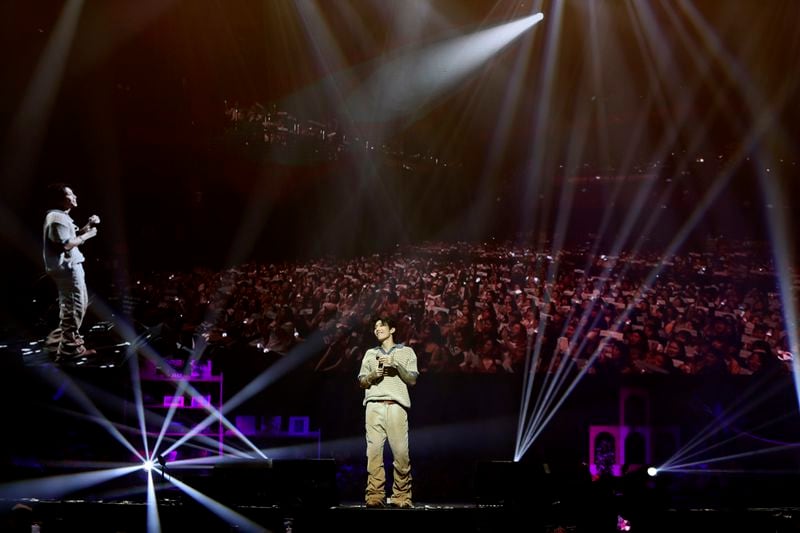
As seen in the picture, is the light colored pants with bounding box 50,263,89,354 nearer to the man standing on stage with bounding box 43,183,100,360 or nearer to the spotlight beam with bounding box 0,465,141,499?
the man standing on stage with bounding box 43,183,100,360

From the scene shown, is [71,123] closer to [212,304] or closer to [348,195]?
[212,304]

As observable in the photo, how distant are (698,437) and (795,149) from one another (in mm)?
3618

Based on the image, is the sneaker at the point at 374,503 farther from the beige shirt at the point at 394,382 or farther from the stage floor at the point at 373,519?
the beige shirt at the point at 394,382

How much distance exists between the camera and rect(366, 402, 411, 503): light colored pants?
21.4 ft

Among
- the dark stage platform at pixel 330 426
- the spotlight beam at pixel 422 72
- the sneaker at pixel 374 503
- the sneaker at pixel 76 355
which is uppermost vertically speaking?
the spotlight beam at pixel 422 72

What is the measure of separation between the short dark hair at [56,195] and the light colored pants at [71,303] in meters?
0.76

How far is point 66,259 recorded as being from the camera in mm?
9219

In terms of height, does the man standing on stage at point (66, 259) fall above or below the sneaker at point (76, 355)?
above

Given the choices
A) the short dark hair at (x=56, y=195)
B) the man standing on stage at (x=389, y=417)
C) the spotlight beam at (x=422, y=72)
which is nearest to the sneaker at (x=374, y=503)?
the man standing on stage at (x=389, y=417)

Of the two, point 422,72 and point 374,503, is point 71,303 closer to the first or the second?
point 374,503

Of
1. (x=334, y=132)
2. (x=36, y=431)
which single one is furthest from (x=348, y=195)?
(x=36, y=431)

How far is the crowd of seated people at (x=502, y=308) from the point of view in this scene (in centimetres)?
874

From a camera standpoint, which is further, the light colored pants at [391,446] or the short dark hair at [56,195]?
the short dark hair at [56,195]

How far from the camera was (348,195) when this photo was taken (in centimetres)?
961
